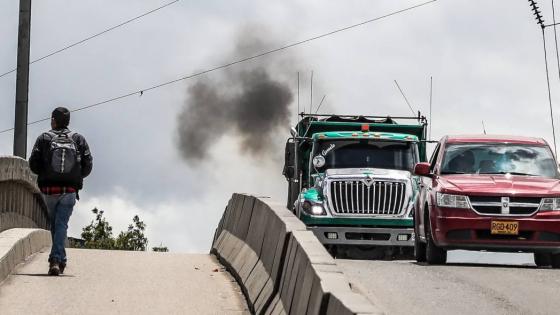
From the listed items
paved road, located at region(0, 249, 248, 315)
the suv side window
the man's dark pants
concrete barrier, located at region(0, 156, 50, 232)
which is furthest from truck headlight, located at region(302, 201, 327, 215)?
the man's dark pants

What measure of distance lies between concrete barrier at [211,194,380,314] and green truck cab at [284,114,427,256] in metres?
6.90

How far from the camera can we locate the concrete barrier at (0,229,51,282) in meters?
15.5

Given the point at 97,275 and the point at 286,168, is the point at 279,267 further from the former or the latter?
the point at 286,168

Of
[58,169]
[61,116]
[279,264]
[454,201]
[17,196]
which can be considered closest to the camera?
[279,264]

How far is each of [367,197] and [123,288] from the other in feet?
39.7

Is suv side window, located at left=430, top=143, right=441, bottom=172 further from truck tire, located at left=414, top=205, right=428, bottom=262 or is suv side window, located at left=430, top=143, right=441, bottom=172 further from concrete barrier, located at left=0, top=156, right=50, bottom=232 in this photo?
concrete barrier, located at left=0, top=156, right=50, bottom=232

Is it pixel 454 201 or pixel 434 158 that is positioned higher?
pixel 434 158

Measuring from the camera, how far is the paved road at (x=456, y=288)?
14023 mm

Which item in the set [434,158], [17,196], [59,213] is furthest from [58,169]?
[17,196]

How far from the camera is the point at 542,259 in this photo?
69.6 ft

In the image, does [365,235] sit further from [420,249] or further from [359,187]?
[420,249]

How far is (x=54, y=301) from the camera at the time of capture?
13648 mm

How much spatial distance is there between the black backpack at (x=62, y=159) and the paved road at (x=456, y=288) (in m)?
3.55

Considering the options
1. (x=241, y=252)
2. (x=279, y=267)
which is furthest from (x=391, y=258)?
Result: (x=279, y=267)
